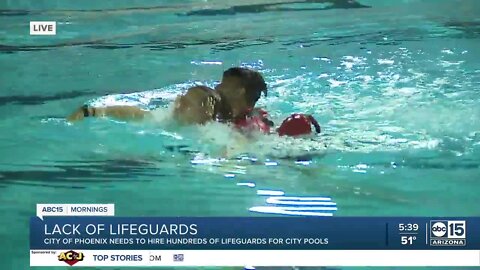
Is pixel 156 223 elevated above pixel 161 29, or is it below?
below

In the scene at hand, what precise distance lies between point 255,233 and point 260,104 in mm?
351

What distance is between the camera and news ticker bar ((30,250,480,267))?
1616 millimetres

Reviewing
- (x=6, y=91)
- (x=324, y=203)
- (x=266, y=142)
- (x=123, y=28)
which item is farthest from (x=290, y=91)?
(x=6, y=91)

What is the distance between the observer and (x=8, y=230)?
64.6 inches

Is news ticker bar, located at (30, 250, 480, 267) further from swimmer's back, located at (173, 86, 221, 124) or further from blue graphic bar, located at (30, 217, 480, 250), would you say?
swimmer's back, located at (173, 86, 221, 124)

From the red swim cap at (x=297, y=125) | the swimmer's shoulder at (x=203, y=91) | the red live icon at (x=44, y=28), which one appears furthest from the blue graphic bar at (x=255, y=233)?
the red live icon at (x=44, y=28)

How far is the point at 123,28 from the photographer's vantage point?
5.57 ft

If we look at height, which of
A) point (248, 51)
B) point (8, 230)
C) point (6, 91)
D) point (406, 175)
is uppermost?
point (248, 51)

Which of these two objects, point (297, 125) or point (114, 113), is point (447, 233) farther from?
point (114, 113)

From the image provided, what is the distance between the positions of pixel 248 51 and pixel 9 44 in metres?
0.66

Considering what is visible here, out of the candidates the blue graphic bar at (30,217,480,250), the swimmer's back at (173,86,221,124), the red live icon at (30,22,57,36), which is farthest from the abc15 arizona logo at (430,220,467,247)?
the red live icon at (30,22,57,36)

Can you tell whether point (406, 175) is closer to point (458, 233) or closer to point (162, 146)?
point (458, 233)

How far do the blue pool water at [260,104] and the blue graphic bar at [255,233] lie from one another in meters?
0.03

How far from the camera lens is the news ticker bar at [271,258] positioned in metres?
1.62
